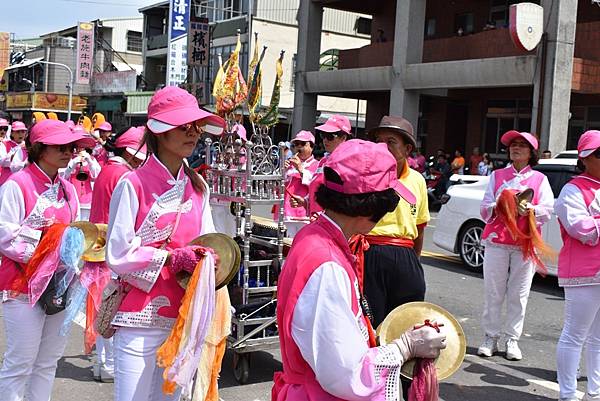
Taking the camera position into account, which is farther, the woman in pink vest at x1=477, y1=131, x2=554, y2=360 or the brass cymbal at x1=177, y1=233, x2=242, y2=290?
the woman in pink vest at x1=477, y1=131, x2=554, y2=360

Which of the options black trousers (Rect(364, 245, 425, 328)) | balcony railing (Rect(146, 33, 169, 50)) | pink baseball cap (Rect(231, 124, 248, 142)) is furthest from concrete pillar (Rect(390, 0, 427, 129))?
balcony railing (Rect(146, 33, 169, 50))

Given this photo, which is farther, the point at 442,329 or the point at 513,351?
the point at 513,351

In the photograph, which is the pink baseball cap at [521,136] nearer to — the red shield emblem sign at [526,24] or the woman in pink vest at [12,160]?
the woman in pink vest at [12,160]

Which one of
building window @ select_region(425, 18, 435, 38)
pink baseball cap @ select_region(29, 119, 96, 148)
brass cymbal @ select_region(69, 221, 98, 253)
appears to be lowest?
brass cymbal @ select_region(69, 221, 98, 253)

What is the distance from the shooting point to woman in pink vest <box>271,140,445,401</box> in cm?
220

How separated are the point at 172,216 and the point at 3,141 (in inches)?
325

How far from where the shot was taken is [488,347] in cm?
660

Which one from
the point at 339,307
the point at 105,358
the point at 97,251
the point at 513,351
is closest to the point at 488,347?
the point at 513,351

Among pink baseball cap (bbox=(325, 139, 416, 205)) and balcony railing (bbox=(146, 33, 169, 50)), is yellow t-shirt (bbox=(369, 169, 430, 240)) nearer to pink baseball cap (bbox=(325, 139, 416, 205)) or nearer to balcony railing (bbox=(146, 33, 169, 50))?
pink baseball cap (bbox=(325, 139, 416, 205))

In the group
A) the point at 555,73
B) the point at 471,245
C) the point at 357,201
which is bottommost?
the point at 471,245

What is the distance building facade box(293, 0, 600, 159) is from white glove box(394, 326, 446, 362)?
17.1 m

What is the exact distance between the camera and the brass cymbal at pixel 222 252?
334 cm

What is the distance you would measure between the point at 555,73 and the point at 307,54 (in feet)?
36.1

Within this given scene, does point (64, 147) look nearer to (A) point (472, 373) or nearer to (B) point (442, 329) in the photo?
(B) point (442, 329)
